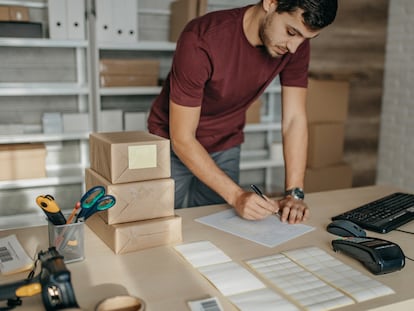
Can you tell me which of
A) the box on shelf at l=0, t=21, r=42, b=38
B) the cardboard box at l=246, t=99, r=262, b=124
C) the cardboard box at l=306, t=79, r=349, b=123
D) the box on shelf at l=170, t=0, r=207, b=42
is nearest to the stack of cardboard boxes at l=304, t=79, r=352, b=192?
the cardboard box at l=306, t=79, r=349, b=123

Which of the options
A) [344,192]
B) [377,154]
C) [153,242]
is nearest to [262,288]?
[153,242]

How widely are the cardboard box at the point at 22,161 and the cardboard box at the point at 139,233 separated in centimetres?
174

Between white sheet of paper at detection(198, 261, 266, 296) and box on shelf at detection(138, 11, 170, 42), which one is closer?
white sheet of paper at detection(198, 261, 266, 296)

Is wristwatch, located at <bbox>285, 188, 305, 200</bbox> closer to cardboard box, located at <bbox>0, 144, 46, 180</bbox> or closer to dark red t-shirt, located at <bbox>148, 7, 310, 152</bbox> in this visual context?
dark red t-shirt, located at <bbox>148, 7, 310, 152</bbox>

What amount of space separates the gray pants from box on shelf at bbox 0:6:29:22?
1.53 metres

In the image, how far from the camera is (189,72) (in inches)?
59.2

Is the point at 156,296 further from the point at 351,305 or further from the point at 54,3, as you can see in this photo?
the point at 54,3

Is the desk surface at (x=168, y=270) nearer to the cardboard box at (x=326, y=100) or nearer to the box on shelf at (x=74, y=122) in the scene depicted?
the box on shelf at (x=74, y=122)

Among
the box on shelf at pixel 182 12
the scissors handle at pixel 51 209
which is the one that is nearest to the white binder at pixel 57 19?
the box on shelf at pixel 182 12

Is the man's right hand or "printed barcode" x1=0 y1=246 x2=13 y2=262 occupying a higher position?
the man's right hand

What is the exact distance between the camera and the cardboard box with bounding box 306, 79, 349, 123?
3295 millimetres

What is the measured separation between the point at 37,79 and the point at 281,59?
1928 mm

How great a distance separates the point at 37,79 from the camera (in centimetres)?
309

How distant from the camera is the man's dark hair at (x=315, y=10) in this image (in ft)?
4.39
